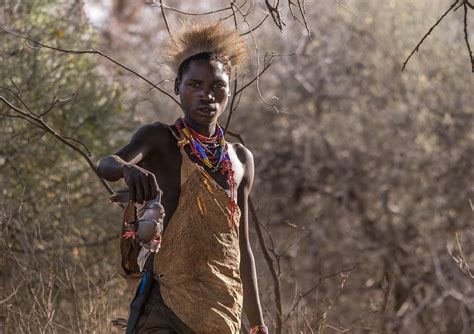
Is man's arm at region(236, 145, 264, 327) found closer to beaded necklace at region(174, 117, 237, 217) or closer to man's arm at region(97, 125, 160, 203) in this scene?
beaded necklace at region(174, 117, 237, 217)

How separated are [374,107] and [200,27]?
10.9m

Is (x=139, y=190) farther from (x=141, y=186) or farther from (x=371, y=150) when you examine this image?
(x=371, y=150)

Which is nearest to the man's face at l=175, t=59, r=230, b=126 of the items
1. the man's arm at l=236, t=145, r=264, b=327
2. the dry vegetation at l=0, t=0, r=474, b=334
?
the man's arm at l=236, t=145, r=264, b=327

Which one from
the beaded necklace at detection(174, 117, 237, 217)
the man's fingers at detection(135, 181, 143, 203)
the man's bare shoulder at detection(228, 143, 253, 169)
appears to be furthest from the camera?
the man's bare shoulder at detection(228, 143, 253, 169)

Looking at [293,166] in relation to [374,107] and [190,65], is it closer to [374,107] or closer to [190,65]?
[374,107]

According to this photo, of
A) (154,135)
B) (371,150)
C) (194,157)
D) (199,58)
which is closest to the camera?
(154,135)

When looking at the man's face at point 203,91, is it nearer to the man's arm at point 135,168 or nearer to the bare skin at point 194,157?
the bare skin at point 194,157

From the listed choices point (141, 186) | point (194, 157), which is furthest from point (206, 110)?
point (141, 186)

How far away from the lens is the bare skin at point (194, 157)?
4.30 m

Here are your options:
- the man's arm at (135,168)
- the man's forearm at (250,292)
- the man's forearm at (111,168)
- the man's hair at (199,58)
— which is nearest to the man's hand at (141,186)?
the man's arm at (135,168)

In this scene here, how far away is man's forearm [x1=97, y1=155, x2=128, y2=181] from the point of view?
3883 millimetres

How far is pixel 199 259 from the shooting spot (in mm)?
4355

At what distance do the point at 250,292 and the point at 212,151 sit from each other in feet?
1.93

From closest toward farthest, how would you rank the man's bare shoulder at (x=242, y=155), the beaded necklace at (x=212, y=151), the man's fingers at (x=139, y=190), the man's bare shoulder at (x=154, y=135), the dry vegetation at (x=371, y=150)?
1. the man's fingers at (x=139, y=190)
2. the man's bare shoulder at (x=154, y=135)
3. the beaded necklace at (x=212, y=151)
4. the man's bare shoulder at (x=242, y=155)
5. the dry vegetation at (x=371, y=150)
